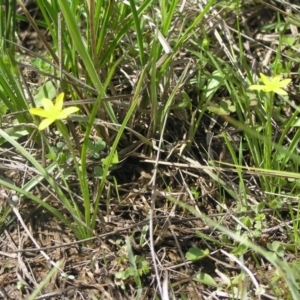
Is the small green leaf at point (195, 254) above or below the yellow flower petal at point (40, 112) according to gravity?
below

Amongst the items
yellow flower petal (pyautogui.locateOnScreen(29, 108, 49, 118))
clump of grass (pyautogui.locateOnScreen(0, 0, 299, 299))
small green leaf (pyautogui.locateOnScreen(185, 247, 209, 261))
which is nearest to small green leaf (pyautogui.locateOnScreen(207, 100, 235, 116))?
clump of grass (pyautogui.locateOnScreen(0, 0, 299, 299))

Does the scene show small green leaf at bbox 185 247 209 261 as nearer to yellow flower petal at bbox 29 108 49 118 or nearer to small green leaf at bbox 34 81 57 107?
yellow flower petal at bbox 29 108 49 118

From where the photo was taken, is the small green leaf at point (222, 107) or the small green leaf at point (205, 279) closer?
the small green leaf at point (205, 279)

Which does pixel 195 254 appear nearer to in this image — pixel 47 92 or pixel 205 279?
pixel 205 279

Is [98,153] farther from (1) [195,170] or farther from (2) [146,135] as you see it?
(1) [195,170]

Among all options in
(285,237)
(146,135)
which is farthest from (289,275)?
(146,135)

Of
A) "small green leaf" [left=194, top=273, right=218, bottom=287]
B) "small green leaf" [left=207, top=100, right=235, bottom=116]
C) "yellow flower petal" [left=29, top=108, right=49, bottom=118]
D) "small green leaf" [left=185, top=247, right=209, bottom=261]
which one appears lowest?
"small green leaf" [left=194, top=273, right=218, bottom=287]

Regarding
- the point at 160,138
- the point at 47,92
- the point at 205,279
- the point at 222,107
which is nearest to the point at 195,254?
the point at 205,279

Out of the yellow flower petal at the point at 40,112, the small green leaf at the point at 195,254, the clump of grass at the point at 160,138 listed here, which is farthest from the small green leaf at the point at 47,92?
the small green leaf at the point at 195,254

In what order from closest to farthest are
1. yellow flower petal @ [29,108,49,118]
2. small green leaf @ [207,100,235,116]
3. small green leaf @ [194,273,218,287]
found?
yellow flower petal @ [29,108,49,118], small green leaf @ [194,273,218,287], small green leaf @ [207,100,235,116]

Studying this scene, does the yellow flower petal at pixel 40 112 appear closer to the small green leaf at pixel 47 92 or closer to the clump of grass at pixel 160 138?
the clump of grass at pixel 160 138

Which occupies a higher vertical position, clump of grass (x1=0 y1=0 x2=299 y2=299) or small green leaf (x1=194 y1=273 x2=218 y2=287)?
clump of grass (x1=0 y1=0 x2=299 y2=299)
